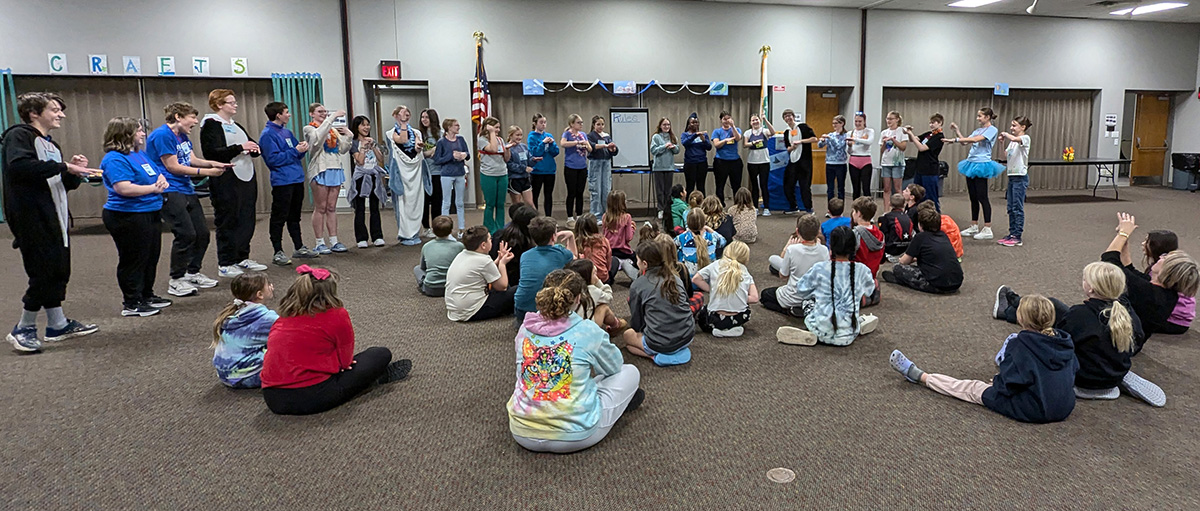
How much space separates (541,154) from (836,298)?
5.20 metres

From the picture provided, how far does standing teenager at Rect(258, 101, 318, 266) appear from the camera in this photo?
237 inches

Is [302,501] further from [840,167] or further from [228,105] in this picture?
[840,167]

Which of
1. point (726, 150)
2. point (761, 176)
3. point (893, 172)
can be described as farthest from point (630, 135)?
point (893, 172)

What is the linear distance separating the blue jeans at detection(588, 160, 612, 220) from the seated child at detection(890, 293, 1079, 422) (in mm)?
6217

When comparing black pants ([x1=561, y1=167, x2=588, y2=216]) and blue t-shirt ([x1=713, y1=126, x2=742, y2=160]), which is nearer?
black pants ([x1=561, y1=167, x2=588, y2=216])

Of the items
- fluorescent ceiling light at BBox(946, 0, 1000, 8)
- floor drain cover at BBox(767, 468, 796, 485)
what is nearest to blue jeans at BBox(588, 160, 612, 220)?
floor drain cover at BBox(767, 468, 796, 485)

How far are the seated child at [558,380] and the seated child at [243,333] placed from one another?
1.37m

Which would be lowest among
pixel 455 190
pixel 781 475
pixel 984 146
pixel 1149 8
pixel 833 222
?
pixel 781 475

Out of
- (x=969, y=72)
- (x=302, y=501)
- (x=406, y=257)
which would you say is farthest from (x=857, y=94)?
(x=302, y=501)

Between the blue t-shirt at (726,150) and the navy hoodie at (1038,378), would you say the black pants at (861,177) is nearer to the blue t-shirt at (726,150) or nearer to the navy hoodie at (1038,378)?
the blue t-shirt at (726,150)

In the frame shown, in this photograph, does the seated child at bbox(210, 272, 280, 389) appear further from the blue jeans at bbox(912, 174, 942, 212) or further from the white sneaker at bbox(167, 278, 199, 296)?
the blue jeans at bbox(912, 174, 942, 212)

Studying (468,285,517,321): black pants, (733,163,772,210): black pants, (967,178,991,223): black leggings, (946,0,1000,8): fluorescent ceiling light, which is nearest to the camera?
(468,285,517,321): black pants

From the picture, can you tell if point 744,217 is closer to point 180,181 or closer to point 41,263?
point 180,181

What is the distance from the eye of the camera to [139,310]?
4727mm
